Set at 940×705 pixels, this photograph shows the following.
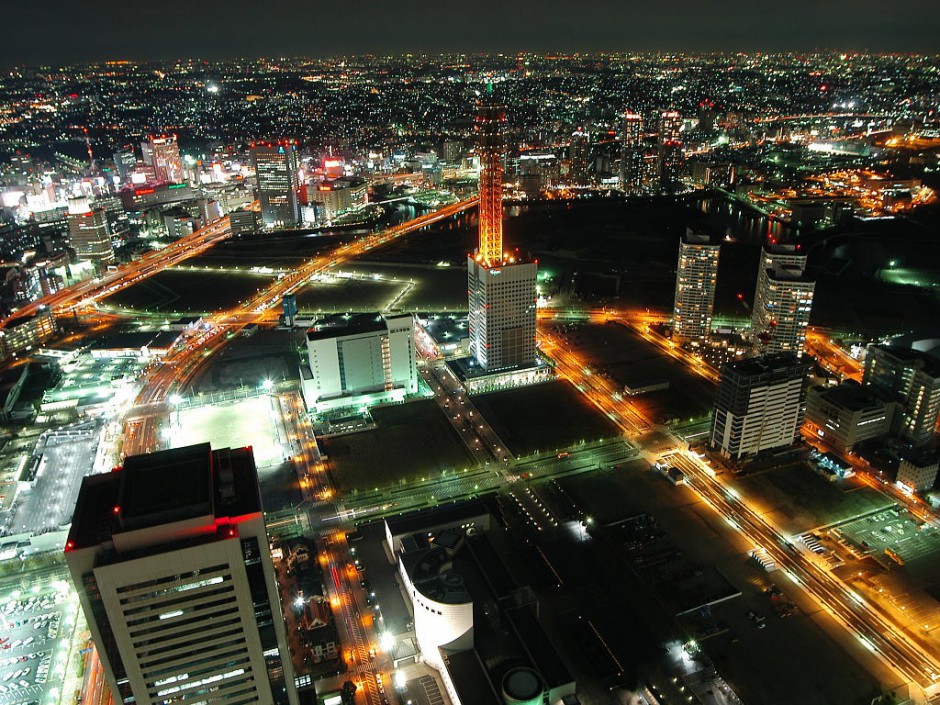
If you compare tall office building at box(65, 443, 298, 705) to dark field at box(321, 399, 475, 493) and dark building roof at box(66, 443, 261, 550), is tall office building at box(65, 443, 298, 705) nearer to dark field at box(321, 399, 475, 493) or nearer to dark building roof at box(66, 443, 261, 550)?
dark building roof at box(66, 443, 261, 550)

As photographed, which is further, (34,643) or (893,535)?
(893,535)

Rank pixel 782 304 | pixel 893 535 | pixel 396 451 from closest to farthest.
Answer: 1. pixel 893 535
2. pixel 396 451
3. pixel 782 304

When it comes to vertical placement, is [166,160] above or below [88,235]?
above

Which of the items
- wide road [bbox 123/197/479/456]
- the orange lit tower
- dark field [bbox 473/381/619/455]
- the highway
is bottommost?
the highway

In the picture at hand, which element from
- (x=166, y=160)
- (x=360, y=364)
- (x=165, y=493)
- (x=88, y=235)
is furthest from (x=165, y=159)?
(x=165, y=493)

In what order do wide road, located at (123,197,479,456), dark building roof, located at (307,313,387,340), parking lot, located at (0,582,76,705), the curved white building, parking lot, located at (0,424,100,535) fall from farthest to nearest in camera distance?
1. dark building roof, located at (307,313,387,340)
2. wide road, located at (123,197,479,456)
3. parking lot, located at (0,424,100,535)
4. parking lot, located at (0,582,76,705)
5. the curved white building

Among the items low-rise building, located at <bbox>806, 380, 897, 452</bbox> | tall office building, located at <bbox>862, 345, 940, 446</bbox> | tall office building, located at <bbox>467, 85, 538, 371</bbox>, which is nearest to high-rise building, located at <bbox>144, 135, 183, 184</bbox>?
tall office building, located at <bbox>467, 85, 538, 371</bbox>

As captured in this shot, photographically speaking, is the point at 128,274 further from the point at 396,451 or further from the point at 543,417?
the point at 543,417
